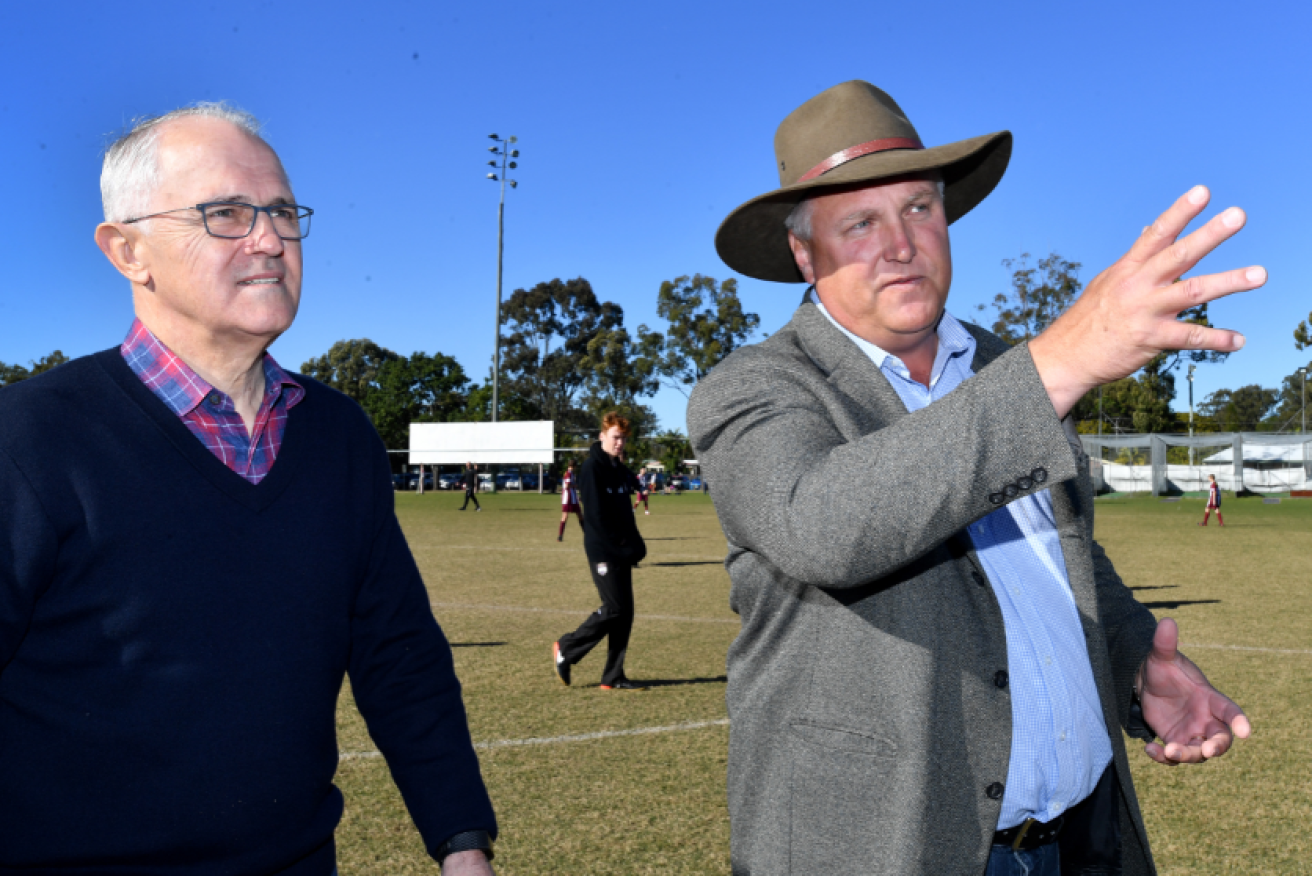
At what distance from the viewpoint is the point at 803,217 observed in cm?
221

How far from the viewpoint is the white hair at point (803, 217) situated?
7.08 ft

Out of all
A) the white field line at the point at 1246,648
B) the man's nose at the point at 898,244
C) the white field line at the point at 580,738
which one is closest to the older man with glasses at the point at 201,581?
the man's nose at the point at 898,244

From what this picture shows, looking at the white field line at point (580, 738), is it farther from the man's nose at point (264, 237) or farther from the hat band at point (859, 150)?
the hat band at point (859, 150)

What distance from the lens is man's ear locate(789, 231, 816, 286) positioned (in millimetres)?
2230

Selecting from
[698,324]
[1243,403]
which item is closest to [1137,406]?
[698,324]

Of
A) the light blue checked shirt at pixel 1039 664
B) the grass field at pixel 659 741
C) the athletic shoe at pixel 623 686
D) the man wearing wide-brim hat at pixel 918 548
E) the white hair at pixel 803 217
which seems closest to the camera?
the man wearing wide-brim hat at pixel 918 548

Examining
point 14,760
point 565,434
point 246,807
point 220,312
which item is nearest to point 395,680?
point 246,807

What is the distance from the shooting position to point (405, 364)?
9431 cm

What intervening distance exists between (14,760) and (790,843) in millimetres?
1359

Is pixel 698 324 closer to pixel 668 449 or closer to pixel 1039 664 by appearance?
pixel 668 449

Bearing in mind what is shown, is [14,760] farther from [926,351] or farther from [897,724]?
[926,351]

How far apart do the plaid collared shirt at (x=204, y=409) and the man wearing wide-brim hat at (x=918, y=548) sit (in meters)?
0.94

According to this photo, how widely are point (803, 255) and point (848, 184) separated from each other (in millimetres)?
292

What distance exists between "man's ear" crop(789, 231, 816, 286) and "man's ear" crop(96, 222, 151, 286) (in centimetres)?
140
